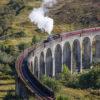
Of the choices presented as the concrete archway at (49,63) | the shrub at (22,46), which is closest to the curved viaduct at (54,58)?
the concrete archway at (49,63)

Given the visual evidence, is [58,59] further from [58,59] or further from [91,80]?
[91,80]

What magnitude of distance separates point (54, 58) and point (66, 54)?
637 centimetres

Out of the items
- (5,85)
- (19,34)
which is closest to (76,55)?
(5,85)

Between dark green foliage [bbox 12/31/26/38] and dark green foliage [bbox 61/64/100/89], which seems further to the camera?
dark green foliage [bbox 12/31/26/38]

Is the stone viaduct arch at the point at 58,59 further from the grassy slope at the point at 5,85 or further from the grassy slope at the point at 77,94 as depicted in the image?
the grassy slope at the point at 77,94

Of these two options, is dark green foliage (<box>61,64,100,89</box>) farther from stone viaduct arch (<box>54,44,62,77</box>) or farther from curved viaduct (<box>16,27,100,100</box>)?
stone viaduct arch (<box>54,44,62,77</box>)

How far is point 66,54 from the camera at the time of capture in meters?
90.5

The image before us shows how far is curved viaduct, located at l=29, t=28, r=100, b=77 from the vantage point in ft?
260

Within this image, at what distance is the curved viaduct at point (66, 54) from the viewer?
79.4m

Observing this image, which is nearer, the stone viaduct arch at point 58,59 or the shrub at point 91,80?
the shrub at point 91,80

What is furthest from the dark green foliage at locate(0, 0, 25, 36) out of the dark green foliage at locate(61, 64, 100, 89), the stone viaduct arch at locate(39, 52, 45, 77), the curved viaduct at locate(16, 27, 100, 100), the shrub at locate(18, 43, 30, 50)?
the dark green foliage at locate(61, 64, 100, 89)

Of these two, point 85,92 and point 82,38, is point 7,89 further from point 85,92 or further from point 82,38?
point 82,38

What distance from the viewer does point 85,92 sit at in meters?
72.4

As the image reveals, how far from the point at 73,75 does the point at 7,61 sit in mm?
14304
